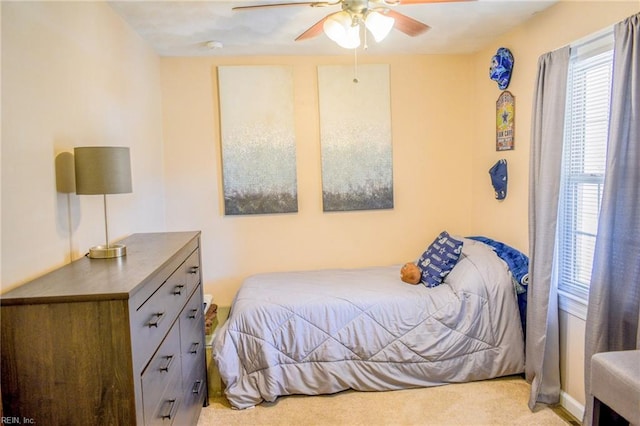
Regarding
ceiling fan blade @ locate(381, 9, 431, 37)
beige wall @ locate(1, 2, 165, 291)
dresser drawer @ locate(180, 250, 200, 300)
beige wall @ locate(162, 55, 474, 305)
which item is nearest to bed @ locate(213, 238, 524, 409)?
dresser drawer @ locate(180, 250, 200, 300)

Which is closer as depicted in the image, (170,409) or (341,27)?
(170,409)

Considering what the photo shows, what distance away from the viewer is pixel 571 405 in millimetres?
2381

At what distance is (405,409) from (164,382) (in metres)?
1.51

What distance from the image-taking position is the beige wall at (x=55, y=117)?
1.44 m

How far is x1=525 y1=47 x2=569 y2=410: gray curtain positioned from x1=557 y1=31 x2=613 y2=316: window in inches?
2.7

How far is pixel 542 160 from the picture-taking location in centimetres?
242

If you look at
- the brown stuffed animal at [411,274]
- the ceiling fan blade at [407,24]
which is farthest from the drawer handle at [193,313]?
the ceiling fan blade at [407,24]

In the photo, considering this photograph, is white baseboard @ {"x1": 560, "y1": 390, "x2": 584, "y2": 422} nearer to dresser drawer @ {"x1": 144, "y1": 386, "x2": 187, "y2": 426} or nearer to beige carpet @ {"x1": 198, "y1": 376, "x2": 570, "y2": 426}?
beige carpet @ {"x1": 198, "y1": 376, "x2": 570, "y2": 426}

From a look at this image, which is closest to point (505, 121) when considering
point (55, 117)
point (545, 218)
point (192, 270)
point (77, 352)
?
point (545, 218)

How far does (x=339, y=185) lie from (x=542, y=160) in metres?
1.68

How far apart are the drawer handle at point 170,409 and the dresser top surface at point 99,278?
56 cm

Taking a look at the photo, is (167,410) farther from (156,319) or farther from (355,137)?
(355,137)

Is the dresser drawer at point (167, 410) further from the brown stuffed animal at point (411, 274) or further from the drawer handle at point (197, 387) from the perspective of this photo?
Result: the brown stuffed animal at point (411, 274)

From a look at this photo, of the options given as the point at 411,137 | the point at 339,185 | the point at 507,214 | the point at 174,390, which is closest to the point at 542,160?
the point at 507,214
